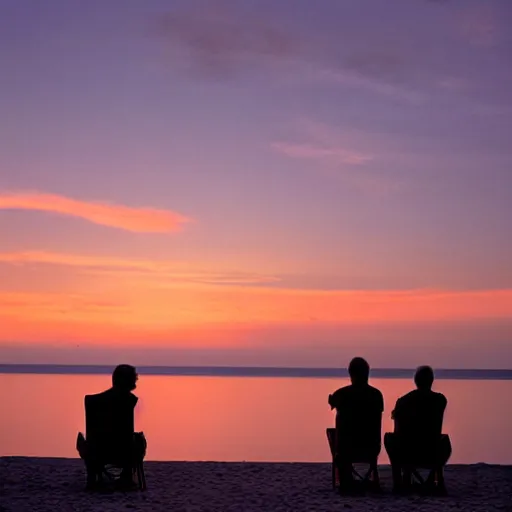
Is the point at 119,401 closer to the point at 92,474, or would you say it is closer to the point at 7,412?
the point at 92,474

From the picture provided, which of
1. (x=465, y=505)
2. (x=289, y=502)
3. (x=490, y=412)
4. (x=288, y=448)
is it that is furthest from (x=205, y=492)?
(x=490, y=412)

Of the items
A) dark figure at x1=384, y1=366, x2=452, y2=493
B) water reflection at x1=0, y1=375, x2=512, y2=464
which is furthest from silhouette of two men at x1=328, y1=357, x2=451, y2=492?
water reflection at x1=0, y1=375, x2=512, y2=464

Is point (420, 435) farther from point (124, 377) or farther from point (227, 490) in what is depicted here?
point (124, 377)

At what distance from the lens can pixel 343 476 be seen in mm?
12914

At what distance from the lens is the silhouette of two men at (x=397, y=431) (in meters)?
12.8

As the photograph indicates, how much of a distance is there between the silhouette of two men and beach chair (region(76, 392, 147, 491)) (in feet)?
9.16

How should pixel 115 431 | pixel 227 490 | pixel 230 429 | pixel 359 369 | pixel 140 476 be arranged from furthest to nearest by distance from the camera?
pixel 230 429
pixel 227 490
pixel 140 476
pixel 115 431
pixel 359 369

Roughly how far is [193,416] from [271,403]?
32.9 feet

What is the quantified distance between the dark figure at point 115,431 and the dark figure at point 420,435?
3521 mm

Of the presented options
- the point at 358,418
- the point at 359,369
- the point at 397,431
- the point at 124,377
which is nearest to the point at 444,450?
the point at 397,431

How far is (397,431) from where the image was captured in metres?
13.0

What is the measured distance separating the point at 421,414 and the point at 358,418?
87 centimetres

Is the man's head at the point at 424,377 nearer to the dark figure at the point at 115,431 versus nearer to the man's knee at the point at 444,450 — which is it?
the man's knee at the point at 444,450

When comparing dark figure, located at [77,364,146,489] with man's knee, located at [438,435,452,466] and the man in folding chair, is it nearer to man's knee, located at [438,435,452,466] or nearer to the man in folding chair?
the man in folding chair
